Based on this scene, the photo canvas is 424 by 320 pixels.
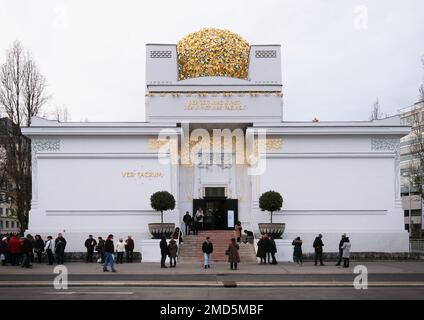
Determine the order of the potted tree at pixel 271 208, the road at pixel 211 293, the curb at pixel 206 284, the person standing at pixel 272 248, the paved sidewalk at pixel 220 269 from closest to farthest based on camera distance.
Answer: the road at pixel 211 293 → the curb at pixel 206 284 → the paved sidewalk at pixel 220 269 → the person standing at pixel 272 248 → the potted tree at pixel 271 208

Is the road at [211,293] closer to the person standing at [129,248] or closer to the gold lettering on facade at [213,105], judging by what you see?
the person standing at [129,248]

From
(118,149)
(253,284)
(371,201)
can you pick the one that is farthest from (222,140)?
(253,284)

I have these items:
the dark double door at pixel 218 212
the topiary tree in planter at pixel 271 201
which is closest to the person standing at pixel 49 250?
the dark double door at pixel 218 212

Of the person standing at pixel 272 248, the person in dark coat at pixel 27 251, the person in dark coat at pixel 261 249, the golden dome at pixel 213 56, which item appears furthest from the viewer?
the golden dome at pixel 213 56

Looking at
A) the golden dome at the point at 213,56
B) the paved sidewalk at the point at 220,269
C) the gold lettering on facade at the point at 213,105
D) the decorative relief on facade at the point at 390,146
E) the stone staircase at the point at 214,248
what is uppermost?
the golden dome at the point at 213,56

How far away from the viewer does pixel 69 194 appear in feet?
116

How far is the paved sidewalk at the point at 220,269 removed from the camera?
1044 inches

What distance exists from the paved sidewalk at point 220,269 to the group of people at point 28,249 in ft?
1.91

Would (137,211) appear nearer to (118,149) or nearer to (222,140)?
(118,149)

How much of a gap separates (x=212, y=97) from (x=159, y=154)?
189 inches

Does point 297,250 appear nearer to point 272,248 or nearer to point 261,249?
point 272,248

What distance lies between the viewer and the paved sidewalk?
26.5 m

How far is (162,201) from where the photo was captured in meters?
33.5
